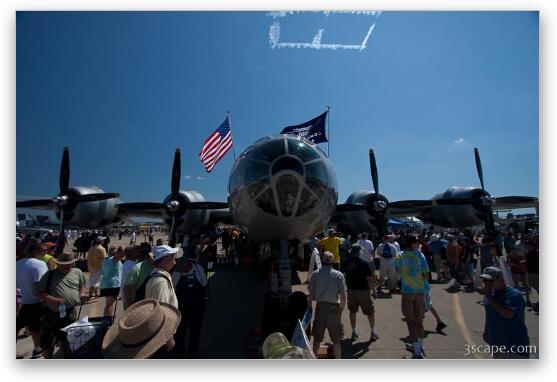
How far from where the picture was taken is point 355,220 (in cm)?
1531

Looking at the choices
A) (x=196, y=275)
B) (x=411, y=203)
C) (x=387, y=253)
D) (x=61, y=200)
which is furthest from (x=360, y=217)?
(x=61, y=200)

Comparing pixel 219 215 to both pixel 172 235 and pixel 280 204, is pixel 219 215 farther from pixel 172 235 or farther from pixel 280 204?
pixel 280 204

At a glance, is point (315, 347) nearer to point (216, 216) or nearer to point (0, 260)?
point (0, 260)

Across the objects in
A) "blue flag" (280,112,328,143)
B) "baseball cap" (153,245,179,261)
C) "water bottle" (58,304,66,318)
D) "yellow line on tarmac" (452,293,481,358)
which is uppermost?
"blue flag" (280,112,328,143)

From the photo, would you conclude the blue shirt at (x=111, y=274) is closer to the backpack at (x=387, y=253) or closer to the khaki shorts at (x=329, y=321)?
the khaki shorts at (x=329, y=321)

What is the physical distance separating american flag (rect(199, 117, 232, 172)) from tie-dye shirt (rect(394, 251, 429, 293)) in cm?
1152

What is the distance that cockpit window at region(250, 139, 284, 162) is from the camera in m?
6.04

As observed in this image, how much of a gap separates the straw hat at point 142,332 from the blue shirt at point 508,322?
3769mm

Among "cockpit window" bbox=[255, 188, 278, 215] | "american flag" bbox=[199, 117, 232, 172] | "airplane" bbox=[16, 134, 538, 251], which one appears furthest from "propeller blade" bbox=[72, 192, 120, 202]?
"cockpit window" bbox=[255, 188, 278, 215]

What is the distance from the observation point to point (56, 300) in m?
4.46

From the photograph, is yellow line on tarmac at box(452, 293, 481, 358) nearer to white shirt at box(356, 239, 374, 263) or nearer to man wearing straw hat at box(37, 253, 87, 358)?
white shirt at box(356, 239, 374, 263)

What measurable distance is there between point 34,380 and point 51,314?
84 centimetres

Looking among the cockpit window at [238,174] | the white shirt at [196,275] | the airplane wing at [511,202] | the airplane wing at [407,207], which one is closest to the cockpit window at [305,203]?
the cockpit window at [238,174]

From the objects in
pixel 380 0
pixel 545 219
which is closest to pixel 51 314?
pixel 380 0
